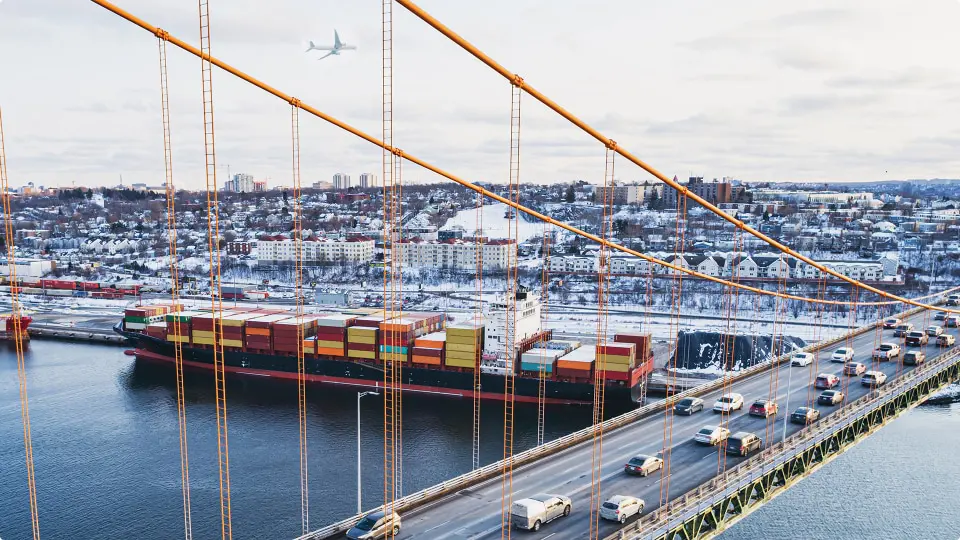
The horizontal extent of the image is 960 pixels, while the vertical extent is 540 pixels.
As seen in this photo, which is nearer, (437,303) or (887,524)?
(887,524)

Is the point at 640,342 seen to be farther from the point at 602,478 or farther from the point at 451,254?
the point at 451,254

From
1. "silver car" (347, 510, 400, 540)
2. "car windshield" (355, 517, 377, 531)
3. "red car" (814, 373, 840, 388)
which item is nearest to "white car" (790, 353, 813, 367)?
"red car" (814, 373, 840, 388)

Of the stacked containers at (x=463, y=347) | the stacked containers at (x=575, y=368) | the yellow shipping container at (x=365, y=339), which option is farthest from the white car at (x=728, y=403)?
the yellow shipping container at (x=365, y=339)

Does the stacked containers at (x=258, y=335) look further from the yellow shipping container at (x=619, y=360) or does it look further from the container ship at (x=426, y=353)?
the yellow shipping container at (x=619, y=360)

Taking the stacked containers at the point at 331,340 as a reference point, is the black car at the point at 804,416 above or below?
above

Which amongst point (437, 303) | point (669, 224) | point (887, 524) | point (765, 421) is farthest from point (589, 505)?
point (669, 224)

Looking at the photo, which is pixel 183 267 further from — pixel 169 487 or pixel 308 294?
pixel 169 487
